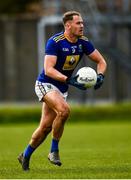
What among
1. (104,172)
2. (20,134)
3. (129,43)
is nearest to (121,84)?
(129,43)

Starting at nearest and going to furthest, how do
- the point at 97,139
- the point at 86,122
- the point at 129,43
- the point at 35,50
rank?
the point at 97,139 < the point at 86,122 < the point at 129,43 < the point at 35,50

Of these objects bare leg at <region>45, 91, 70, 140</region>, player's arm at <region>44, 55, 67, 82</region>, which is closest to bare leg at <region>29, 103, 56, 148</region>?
bare leg at <region>45, 91, 70, 140</region>

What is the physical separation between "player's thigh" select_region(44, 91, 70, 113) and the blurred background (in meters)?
23.3

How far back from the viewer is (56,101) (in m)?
15.0

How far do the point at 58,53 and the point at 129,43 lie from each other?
89.2 ft

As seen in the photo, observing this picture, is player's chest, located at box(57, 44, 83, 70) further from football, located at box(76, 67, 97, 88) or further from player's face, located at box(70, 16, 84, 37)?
football, located at box(76, 67, 97, 88)

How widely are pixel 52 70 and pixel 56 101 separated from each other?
1.63 ft

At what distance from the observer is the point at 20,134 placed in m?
29.1

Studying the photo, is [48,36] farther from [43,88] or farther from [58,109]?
[58,109]

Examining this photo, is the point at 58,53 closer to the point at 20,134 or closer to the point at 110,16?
the point at 20,134

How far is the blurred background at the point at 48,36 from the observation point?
39031 mm

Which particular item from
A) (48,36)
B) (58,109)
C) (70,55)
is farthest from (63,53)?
(48,36)

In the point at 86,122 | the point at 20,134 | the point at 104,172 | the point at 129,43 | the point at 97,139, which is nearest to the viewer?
the point at 104,172

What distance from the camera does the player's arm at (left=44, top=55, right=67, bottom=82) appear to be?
14.9m
